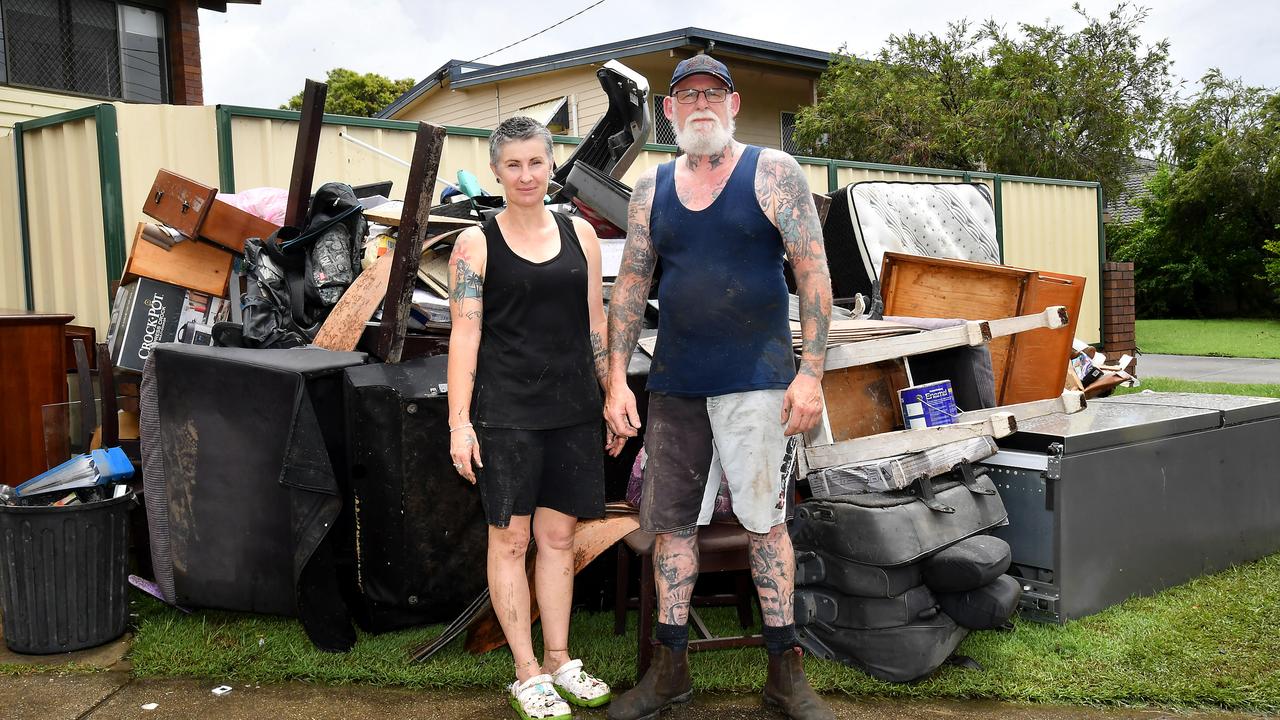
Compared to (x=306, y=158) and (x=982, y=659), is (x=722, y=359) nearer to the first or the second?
(x=982, y=659)

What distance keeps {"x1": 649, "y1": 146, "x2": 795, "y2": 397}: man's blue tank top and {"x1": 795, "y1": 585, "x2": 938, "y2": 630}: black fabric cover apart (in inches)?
34.9

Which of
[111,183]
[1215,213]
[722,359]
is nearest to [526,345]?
[722,359]

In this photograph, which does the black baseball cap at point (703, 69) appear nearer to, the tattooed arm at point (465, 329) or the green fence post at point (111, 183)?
A: the tattooed arm at point (465, 329)

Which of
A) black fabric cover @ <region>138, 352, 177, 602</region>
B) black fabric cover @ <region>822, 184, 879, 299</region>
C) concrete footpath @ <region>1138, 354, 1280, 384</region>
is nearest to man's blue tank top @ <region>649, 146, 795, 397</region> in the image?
black fabric cover @ <region>138, 352, 177, 602</region>

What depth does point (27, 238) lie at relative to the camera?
242 inches

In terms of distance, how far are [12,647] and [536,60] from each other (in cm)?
1319

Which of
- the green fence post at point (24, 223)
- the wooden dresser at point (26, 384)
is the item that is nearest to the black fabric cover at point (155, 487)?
the wooden dresser at point (26, 384)

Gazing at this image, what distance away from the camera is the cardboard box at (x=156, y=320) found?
15.6 ft

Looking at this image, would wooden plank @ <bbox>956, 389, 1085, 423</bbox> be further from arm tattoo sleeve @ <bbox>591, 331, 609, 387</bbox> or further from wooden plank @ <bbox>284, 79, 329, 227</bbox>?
wooden plank @ <bbox>284, 79, 329, 227</bbox>

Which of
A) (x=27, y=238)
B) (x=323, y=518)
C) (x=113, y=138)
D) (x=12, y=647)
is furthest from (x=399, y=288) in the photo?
(x=27, y=238)

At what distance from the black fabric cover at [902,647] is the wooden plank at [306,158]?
10.3 ft

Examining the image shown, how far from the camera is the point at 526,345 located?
3.00 meters

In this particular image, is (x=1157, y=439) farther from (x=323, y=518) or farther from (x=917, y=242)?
(x=323, y=518)

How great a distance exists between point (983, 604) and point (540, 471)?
1516 millimetres
